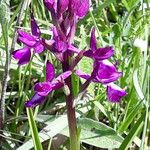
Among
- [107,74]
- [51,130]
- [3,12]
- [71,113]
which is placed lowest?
[51,130]

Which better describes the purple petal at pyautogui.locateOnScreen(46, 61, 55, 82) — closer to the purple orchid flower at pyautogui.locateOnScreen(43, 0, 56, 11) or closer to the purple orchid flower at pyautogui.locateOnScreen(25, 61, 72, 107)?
the purple orchid flower at pyautogui.locateOnScreen(25, 61, 72, 107)

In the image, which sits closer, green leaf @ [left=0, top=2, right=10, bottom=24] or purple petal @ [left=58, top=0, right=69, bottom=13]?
purple petal @ [left=58, top=0, right=69, bottom=13]

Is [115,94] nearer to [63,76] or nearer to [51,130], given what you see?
[63,76]

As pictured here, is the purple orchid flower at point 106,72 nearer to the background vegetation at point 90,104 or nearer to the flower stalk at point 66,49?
the flower stalk at point 66,49

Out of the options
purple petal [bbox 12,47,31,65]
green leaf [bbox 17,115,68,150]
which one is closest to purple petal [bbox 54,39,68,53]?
purple petal [bbox 12,47,31,65]

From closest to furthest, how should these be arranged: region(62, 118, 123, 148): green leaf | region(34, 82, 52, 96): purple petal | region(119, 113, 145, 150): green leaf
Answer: region(34, 82, 52, 96): purple petal < region(119, 113, 145, 150): green leaf < region(62, 118, 123, 148): green leaf

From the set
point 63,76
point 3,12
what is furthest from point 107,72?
point 3,12

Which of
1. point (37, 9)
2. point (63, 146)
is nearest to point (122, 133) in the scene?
point (63, 146)
